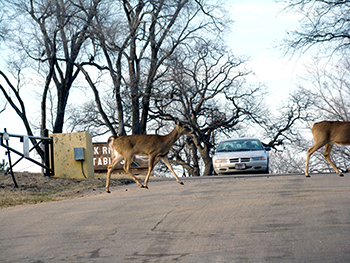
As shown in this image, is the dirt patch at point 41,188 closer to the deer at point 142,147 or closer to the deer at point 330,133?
the deer at point 142,147

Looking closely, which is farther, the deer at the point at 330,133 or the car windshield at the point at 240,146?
the car windshield at the point at 240,146

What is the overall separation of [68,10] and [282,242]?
23201 millimetres

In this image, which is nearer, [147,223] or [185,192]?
[147,223]

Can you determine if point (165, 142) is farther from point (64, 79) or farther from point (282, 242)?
point (64, 79)

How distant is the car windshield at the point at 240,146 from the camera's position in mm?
21172

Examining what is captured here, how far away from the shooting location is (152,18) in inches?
1160

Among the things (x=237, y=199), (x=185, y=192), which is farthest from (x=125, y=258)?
(x=185, y=192)

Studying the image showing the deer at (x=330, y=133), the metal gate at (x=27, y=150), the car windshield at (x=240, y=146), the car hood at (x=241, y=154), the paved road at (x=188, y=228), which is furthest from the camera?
the car windshield at (x=240, y=146)

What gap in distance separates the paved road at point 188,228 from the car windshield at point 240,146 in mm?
9647

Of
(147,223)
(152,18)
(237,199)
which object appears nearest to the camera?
(147,223)

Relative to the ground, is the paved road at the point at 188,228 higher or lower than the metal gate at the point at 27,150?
lower

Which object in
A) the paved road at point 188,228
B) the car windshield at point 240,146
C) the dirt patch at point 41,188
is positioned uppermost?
the car windshield at point 240,146

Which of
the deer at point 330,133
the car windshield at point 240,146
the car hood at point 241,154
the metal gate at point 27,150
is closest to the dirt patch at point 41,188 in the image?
the metal gate at point 27,150

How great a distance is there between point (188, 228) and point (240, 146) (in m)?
14.1
